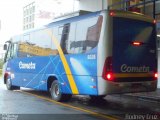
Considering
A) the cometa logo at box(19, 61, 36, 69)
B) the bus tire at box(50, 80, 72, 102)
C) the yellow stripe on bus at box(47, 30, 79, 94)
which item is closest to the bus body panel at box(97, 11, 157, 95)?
the yellow stripe on bus at box(47, 30, 79, 94)

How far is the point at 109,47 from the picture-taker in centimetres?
1114

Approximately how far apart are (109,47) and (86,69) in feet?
3.99

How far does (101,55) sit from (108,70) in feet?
1.71

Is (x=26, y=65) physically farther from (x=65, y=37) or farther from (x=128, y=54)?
(x=128, y=54)

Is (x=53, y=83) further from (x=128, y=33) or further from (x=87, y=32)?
(x=128, y=33)

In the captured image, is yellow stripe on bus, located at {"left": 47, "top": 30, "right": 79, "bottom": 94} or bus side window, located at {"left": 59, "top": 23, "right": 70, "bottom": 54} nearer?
yellow stripe on bus, located at {"left": 47, "top": 30, "right": 79, "bottom": 94}

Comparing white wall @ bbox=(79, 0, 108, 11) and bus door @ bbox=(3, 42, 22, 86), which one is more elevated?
white wall @ bbox=(79, 0, 108, 11)

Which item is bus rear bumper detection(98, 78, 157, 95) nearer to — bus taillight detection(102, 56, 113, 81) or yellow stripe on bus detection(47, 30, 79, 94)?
bus taillight detection(102, 56, 113, 81)

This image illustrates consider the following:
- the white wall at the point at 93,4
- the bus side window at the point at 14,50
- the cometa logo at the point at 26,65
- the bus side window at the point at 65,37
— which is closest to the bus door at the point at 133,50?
the bus side window at the point at 65,37

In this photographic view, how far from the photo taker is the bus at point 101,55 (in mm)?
11188

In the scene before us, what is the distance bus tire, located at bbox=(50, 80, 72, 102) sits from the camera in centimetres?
1369

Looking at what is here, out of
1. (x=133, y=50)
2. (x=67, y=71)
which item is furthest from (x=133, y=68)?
(x=67, y=71)

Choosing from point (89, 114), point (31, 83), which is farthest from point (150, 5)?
point (89, 114)

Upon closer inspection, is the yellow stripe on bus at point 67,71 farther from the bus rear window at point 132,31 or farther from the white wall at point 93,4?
the white wall at point 93,4
